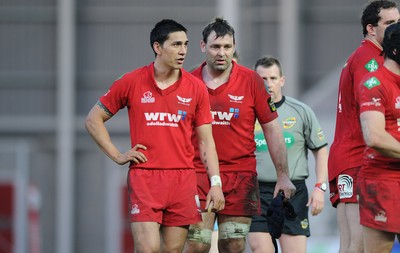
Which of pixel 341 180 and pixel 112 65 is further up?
pixel 112 65

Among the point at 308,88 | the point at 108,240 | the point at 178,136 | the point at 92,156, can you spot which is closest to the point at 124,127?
the point at 92,156

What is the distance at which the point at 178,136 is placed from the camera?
28.6 ft

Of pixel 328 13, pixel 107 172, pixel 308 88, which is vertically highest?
pixel 328 13

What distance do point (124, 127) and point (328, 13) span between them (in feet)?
18.2

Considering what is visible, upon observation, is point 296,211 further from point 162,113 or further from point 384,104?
point 384,104

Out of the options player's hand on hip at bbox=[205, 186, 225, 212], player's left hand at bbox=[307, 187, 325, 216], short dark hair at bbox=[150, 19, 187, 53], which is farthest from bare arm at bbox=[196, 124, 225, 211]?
player's left hand at bbox=[307, 187, 325, 216]

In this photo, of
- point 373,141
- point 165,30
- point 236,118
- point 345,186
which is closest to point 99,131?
point 165,30

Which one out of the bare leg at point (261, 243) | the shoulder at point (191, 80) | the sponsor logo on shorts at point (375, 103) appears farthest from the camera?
the bare leg at point (261, 243)

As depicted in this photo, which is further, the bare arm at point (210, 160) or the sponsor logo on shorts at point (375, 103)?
the bare arm at point (210, 160)

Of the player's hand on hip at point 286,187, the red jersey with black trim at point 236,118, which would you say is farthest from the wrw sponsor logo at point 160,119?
the player's hand on hip at point 286,187

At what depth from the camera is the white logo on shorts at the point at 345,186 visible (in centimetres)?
863

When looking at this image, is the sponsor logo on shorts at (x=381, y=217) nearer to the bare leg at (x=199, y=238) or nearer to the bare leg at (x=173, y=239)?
the bare leg at (x=173, y=239)

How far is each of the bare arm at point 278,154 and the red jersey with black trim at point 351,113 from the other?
1.69ft

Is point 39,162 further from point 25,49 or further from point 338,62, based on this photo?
point 338,62
